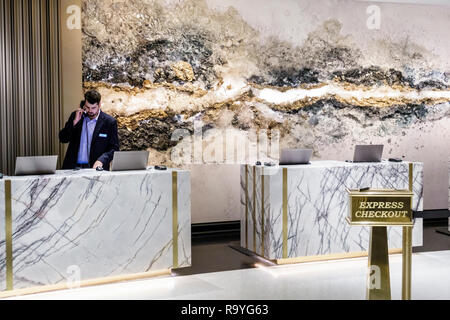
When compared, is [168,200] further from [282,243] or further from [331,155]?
[331,155]

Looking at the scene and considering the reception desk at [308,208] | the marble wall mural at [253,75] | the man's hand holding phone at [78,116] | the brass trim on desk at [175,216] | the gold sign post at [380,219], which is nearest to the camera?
the gold sign post at [380,219]

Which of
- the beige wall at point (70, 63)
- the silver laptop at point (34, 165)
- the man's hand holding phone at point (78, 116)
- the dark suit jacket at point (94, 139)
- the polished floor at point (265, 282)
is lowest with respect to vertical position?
the polished floor at point (265, 282)

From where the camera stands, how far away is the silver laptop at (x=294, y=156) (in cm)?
510

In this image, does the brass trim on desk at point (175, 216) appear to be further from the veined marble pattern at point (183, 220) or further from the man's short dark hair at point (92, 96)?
the man's short dark hair at point (92, 96)

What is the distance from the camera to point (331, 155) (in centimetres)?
711

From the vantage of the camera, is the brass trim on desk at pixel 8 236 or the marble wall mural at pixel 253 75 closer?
the brass trim on desk at pixel 8 236

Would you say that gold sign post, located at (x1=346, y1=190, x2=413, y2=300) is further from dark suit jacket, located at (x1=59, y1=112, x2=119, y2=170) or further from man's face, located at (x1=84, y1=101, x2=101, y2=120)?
man's face, located at (x1=84, y1=101, x2=101, y2=120)

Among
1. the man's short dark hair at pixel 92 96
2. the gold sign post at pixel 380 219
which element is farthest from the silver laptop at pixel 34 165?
the gold sign post at pixel 380 219

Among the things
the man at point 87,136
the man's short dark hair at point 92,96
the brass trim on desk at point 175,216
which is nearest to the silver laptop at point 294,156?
the brass trim on desk at point 175,216

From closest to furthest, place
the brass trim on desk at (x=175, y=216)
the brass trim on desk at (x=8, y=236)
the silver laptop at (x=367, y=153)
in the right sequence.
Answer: the brass trim on desk at (x=8, y=236) → the brass trim on desk at (x=175, y=216) → the silver laptop at (x=367, y=153)

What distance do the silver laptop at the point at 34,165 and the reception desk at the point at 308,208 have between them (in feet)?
6.68

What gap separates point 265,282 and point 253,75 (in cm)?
315

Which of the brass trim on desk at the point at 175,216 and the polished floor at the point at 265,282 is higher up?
the brass trim on desk at the point at 175,216
